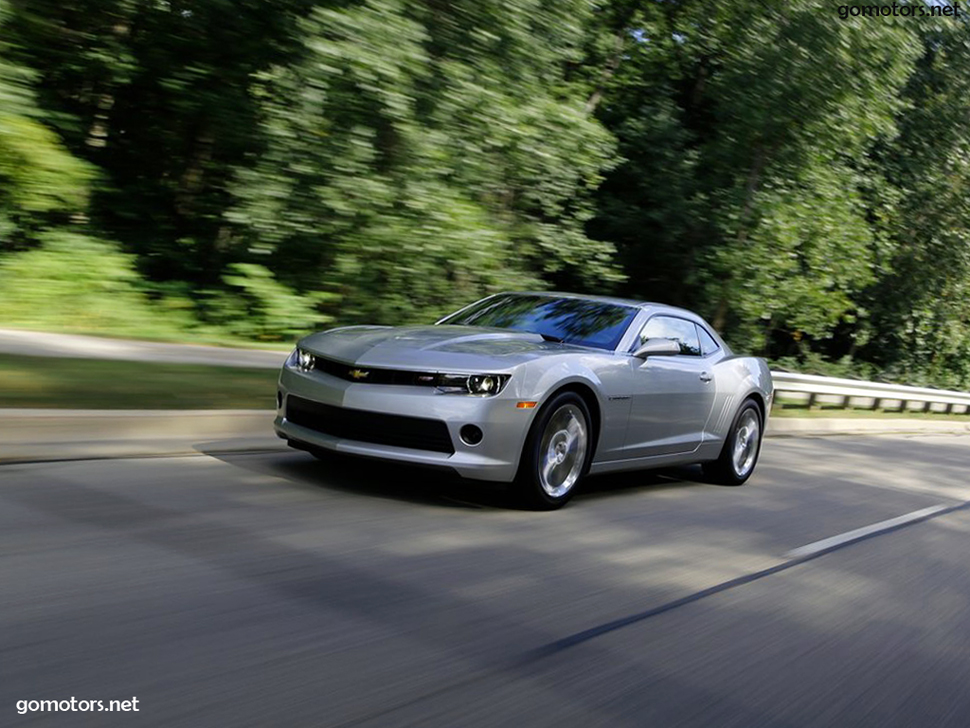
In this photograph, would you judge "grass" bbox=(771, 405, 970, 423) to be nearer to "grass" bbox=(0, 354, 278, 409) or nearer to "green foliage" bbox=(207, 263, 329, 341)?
"green foliage" bbox=(207, 263, 329, 341)

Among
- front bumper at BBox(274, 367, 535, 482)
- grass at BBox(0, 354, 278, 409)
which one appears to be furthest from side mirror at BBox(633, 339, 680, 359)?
grass at BBox(0, 354, 278, 409)

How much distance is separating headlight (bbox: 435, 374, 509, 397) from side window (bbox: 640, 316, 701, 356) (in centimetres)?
178

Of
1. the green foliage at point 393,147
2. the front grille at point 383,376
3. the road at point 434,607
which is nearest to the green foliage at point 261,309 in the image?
the green foliage at point 393,147

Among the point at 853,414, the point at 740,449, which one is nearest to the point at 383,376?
the point at 740,449

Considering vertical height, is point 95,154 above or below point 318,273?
above

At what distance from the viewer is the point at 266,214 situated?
1177 centimetres

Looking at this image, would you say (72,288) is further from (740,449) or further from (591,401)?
(740,449)

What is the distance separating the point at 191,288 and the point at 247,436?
6.25 meters

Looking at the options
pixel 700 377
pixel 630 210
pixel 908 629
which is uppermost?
pixel 630 210

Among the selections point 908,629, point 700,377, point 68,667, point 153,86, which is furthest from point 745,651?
point 153,86

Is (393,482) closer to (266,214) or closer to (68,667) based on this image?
(68,667)

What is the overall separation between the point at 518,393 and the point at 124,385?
367cm

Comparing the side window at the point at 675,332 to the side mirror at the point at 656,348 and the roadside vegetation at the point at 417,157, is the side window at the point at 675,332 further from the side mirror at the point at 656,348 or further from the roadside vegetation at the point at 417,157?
the roadside vegetation at the point at 417,157

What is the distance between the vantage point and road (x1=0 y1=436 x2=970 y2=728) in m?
3.24
